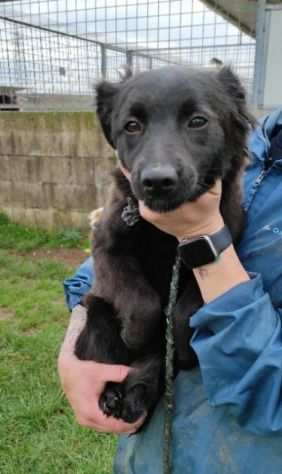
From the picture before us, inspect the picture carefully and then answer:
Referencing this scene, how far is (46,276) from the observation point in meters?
4.38

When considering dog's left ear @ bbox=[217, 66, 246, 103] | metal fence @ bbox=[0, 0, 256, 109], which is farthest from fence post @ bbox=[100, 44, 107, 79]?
dog's left ear @ bbox=[217, 66, 246, 103]

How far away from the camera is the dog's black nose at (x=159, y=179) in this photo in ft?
3.68

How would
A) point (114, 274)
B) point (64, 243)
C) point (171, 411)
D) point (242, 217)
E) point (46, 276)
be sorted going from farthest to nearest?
1. point (64, 243)
2. point (46, 276)
3. point (114, 274)
4. point (242, 217)
5. point (171, 411)

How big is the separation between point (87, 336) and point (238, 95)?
0.90 meters

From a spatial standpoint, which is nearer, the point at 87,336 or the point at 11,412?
the point at 87,336

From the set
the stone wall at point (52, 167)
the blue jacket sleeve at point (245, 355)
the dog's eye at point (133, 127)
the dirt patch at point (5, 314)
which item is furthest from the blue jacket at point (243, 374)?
the stone wall at point (52, 167)

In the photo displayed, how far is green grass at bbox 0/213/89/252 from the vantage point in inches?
199

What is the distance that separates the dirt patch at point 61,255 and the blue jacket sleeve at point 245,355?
3687 millimetres

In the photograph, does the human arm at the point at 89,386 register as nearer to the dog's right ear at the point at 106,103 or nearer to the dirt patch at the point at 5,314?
the dog's right ear at the point at 106,103

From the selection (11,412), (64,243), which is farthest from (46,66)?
(11,412)

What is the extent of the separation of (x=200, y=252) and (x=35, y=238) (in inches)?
171

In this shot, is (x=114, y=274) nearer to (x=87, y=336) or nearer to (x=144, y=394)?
(x=87, y=336)

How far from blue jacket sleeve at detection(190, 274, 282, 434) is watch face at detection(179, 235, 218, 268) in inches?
3.9

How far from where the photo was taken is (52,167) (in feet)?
17.0
